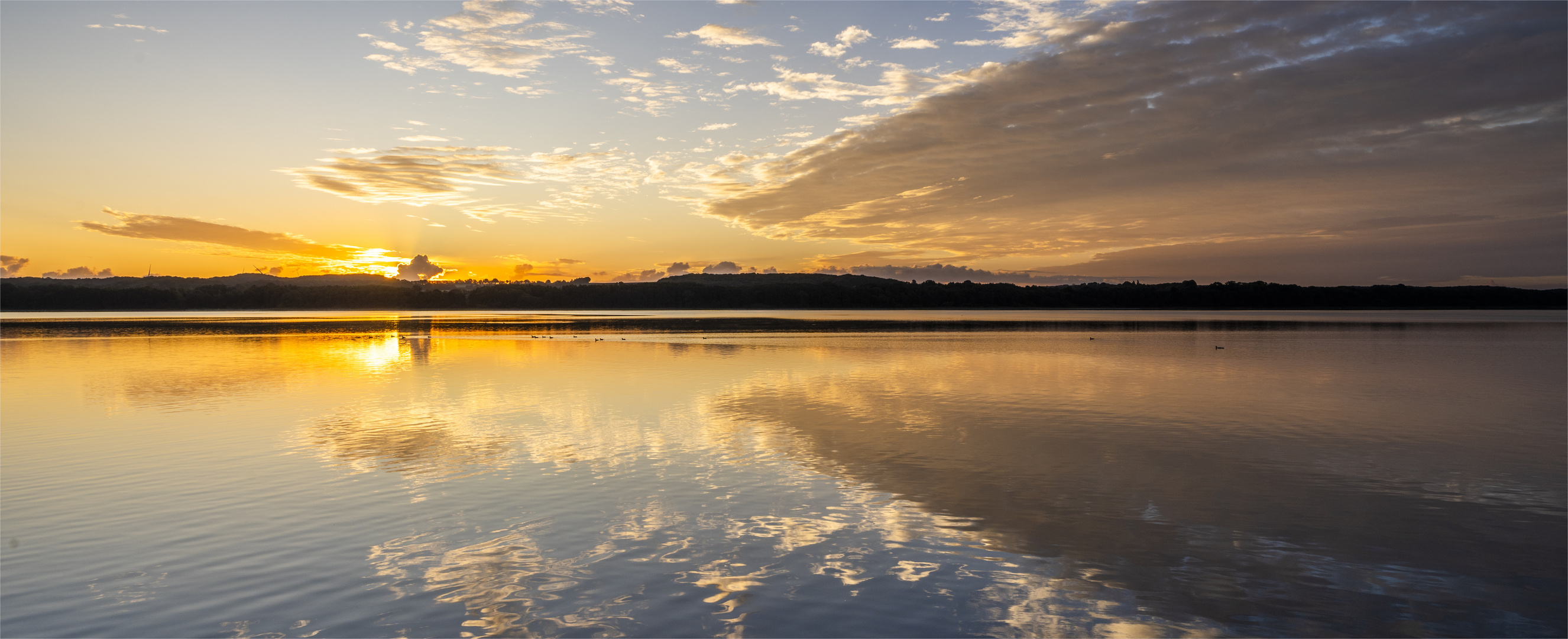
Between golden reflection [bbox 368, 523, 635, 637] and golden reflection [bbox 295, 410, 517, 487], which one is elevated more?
golden reflection [bbox 295, 410, 517, 487]

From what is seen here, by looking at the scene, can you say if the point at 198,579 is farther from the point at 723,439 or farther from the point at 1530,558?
the point at 1530,558

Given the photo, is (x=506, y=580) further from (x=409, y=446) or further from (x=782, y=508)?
(x=409, y=446)

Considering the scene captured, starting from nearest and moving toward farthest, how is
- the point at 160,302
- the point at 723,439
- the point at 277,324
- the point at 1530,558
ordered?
the point at 1530,558
the point at 723,439
the point at 277,324
the point at 160,302

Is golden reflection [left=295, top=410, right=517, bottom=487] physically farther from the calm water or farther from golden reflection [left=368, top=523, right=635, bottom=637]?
golden reflection [left=368, top=523, right=635, bottom=637]

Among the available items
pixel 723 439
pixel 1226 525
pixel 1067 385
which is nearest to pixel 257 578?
pixel 723 439

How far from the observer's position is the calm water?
22.9 feet

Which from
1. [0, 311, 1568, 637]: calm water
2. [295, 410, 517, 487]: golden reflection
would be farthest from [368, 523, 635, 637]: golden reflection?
[295, 410, 517, 487]: golden reflection

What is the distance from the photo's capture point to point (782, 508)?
33.5ft

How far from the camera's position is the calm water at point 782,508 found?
6.98 m

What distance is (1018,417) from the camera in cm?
1769

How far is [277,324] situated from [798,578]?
8058 centimetres

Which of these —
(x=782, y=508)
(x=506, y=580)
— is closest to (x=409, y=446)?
(x=782, y=508)

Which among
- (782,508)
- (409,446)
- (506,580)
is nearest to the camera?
(506,580)

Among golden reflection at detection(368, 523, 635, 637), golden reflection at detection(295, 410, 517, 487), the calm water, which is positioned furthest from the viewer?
golden reflection at detection(295, 410, 517, 487)
